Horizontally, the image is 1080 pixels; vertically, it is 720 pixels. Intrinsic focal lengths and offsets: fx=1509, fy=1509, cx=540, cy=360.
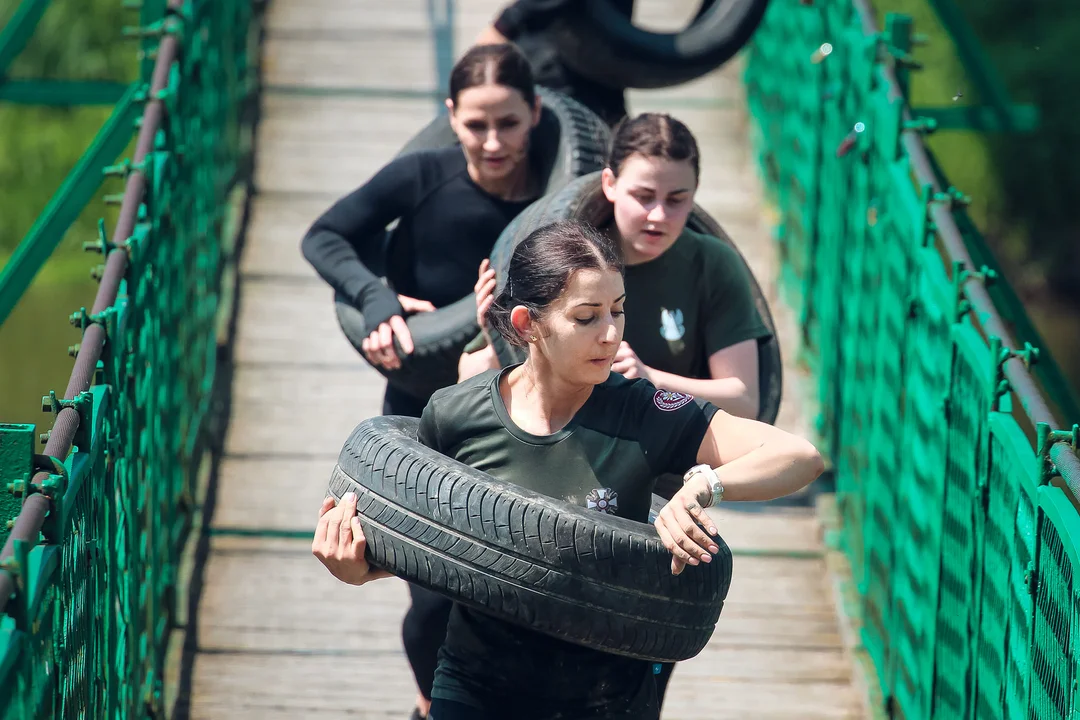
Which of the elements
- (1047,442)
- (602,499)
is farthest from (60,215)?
(1047,442)

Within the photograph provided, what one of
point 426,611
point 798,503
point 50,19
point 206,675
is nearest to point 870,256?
point 798,503

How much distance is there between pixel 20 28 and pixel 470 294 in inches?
135

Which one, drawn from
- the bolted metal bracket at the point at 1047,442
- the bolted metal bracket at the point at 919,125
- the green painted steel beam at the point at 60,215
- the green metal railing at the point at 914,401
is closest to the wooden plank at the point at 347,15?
the green metal railing at the point at 914,401

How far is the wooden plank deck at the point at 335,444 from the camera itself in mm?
4258

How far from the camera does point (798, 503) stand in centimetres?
507

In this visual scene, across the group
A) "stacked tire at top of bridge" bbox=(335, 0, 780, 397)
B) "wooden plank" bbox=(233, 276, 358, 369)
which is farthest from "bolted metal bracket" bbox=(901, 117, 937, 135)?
"wooden plank" bbox=(233, 276, 358, 369)

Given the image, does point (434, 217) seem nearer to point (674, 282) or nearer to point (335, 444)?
point (674, 282)

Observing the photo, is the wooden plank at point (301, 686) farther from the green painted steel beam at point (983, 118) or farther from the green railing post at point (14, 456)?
the green painted steel beam at point (983, 118)

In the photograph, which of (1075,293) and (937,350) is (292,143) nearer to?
(937,350)

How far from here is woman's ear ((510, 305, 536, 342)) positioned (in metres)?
2.69

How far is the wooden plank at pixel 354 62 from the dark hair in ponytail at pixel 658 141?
153 inches

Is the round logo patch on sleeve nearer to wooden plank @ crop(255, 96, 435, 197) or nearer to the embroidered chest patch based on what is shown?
the embroidered chest patch

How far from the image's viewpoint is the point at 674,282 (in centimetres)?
330

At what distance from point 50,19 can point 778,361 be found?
32.6 ft
